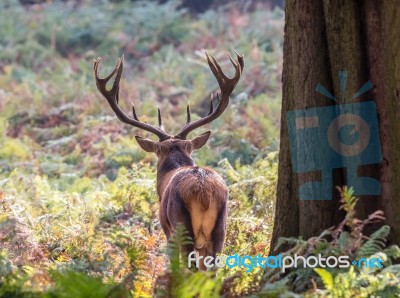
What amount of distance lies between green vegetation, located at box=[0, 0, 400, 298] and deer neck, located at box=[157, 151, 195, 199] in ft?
1.82

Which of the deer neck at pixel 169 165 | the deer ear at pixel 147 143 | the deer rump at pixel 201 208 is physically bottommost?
the deer rump at pixel 201 208

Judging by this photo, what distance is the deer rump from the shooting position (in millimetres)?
7668

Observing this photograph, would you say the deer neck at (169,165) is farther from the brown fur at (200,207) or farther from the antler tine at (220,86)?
the brown fur at (200,207)

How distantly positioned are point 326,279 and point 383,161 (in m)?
1.44

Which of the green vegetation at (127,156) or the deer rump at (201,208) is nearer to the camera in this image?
the green vegetation at (127,156)

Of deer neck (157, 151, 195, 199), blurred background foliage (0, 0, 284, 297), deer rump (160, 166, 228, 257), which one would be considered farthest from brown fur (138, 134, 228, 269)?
deer neck (157, 151, 195, 199)

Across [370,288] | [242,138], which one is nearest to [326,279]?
[370,288]

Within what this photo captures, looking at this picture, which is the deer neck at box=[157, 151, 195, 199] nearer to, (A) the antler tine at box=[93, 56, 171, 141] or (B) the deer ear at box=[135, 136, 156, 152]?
(B) the deer ear at box=[135, 136, 156, 152]

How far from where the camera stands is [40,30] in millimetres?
23859

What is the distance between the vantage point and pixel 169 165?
9227mm

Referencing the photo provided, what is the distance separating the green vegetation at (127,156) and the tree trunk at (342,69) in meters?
0.30

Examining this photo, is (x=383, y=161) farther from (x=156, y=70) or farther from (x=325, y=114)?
(x=156, y=70)

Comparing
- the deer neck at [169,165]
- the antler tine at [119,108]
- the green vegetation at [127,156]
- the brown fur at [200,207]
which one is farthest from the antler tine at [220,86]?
the brown fur at [200,207]

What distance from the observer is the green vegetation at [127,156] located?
5762 millimetres
